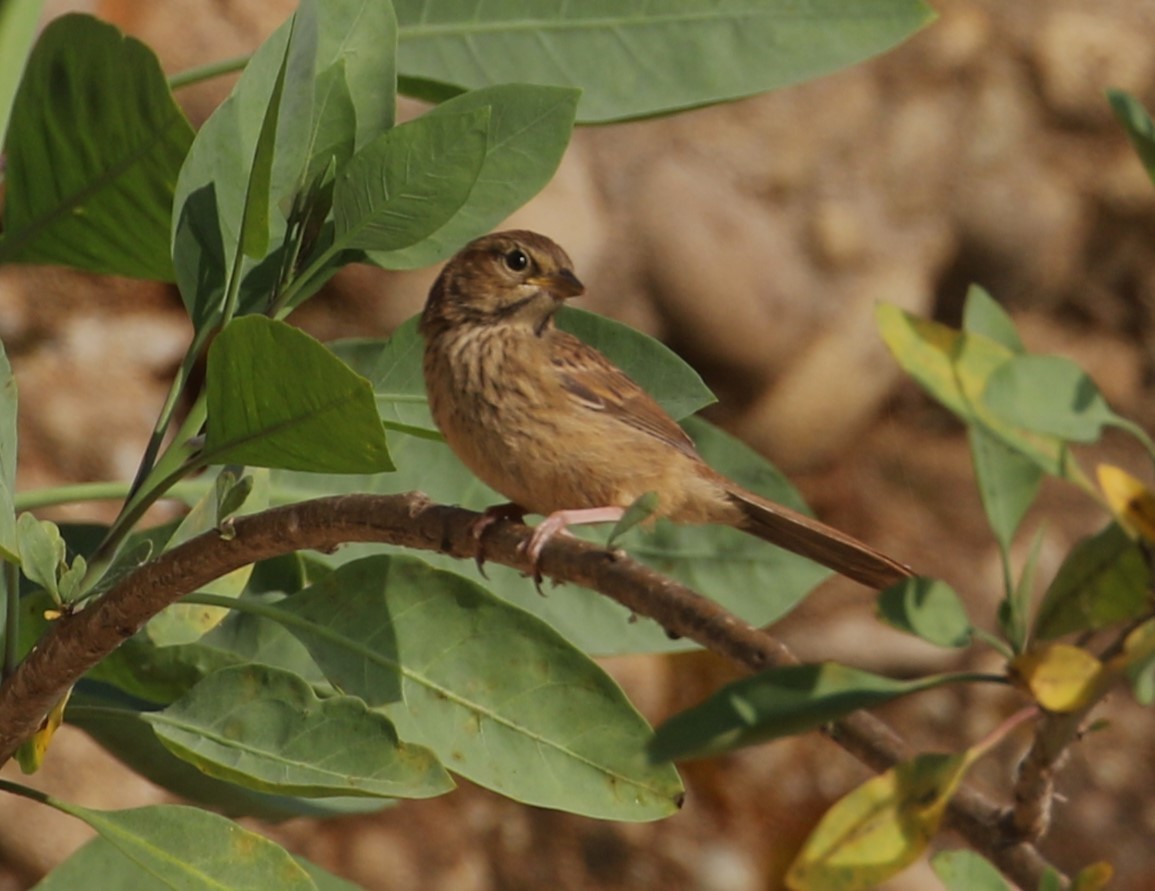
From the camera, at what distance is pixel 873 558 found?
234cm

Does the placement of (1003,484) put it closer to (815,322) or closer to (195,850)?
(195,850)

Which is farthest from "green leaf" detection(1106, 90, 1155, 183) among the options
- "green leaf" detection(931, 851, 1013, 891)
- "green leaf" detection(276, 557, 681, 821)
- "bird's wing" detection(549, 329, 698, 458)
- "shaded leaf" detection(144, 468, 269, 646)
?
"bird's wing" detection(549, 329, 698, 458)

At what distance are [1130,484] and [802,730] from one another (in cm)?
24

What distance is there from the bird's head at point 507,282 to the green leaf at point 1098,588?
1.80 metres

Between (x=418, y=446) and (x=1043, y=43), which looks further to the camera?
(x=1043, y=43)

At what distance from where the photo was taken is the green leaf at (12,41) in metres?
1.62

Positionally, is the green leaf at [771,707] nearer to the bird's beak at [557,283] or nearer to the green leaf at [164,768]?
the green leaf at [164,768]

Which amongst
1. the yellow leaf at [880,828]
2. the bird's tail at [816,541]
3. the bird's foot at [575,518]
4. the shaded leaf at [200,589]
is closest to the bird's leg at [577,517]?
the bird's foot at [575,518]

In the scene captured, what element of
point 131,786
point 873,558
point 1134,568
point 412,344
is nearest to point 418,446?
point 412,344

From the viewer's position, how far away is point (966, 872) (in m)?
1.05

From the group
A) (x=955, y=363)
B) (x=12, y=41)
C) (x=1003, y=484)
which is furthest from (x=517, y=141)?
(x=955, y=363)

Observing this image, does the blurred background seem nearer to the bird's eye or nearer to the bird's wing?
the bird's eye

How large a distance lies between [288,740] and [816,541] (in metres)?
1.10

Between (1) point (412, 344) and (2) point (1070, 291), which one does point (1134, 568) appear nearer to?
(1) point (412, 344)
